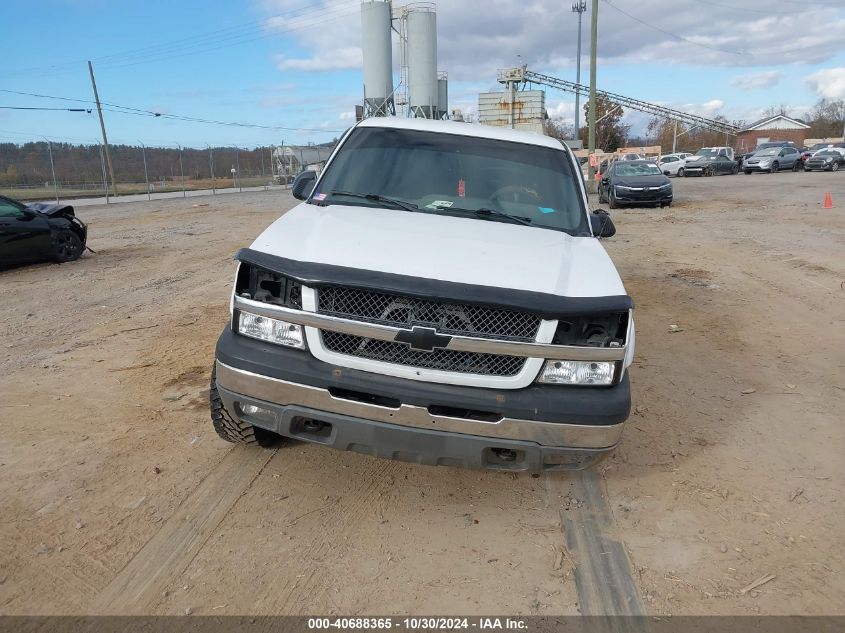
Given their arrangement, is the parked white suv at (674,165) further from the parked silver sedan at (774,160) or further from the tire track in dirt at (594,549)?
the tire track in dirt at (594,549)

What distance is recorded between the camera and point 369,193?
4.17 meters

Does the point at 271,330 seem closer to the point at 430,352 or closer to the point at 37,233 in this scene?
the point at 430,352

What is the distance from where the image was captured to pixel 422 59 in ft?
110

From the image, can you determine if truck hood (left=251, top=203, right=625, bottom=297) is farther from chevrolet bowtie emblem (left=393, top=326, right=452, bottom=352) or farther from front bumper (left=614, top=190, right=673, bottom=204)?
front bumper (left=614, top=190, right=673, bottom=204)

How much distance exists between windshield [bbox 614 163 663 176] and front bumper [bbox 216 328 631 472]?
19.9 meters

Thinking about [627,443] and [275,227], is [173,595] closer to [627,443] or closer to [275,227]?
[275,227]

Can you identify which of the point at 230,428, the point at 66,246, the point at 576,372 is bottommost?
the point at 230,428

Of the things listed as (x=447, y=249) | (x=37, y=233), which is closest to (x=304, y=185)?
(x=447, y=249)

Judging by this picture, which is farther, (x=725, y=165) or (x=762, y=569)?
(x=725, y=165)

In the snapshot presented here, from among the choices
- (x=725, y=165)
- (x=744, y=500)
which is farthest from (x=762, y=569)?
(x=725, y=165)

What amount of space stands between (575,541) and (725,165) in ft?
142

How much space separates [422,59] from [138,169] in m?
18.4

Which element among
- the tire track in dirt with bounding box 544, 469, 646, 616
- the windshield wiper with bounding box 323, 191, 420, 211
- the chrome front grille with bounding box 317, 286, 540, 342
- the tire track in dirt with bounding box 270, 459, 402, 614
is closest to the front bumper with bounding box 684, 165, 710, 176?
the windshield wiper with bounding box 323, 191, 420, 211

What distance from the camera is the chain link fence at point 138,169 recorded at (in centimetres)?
3050
